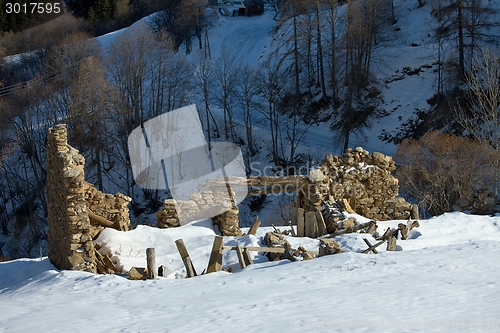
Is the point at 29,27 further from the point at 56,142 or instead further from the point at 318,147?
the point at 56,142

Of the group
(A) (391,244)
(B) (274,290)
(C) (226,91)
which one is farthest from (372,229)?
(C) (226,91)

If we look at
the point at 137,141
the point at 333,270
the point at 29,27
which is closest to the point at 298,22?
the point at 137,141

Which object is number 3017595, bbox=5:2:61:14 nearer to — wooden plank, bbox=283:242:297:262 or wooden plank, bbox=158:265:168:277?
wooden plank, bbox=158:265:168:277

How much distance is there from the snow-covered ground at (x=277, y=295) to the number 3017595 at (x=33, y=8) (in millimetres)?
39500

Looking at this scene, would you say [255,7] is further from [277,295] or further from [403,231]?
[277,295]

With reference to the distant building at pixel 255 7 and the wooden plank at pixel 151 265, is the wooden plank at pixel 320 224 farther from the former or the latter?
the distant building at pixel 255 7

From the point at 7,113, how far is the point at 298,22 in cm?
1946

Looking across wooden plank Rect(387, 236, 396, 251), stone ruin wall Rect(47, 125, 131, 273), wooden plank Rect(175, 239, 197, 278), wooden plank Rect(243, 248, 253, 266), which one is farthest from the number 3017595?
wooden plank Rect(387, 236, 396, 251)

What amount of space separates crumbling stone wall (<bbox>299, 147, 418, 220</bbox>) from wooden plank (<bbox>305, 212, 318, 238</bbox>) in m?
2.32

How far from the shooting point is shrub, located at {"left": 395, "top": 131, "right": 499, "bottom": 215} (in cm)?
2094

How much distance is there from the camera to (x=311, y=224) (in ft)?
46.2

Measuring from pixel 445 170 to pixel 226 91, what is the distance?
59.4ft

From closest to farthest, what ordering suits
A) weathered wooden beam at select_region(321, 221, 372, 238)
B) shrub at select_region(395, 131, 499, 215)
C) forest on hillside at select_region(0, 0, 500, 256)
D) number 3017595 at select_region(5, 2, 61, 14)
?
weathered wooden beam at select_region(321, 221, 372, 238), shrub at select_region(395, 131, 499, 215), forest on hillside at select_region(0, 0, 500, 256), number 3017595 at select_region(5, 2, 61, 14)

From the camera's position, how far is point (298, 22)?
117 feet
